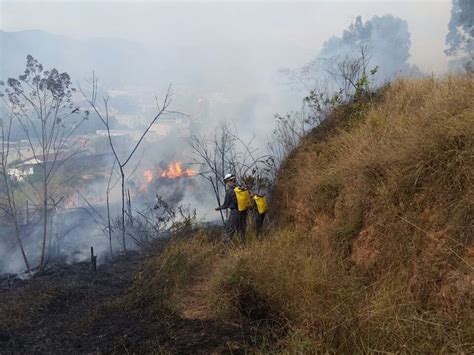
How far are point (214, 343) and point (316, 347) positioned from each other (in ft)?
4.53

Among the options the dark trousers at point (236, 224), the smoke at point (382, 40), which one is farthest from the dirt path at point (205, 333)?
the smoke at point (382, 40)

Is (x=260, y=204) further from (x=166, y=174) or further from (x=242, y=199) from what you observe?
(x=166, y=174)

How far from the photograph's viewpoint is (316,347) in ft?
12.6

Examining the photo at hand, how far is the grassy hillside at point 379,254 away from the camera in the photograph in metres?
3.95

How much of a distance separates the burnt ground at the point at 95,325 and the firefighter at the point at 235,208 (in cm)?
237

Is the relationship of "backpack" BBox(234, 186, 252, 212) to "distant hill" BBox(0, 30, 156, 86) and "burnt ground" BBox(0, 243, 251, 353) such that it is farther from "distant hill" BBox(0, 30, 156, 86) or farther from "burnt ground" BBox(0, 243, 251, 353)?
"distant hill" BBox(0, 30, 156, 86)

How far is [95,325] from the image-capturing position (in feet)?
20.9

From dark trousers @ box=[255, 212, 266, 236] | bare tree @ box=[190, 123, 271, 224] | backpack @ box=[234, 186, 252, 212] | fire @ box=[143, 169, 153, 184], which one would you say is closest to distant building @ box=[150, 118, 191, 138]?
fire @ box=[143, 169, 153, 184]

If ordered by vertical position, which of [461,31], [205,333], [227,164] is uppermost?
[461,31]

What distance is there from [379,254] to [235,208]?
14.5 ft

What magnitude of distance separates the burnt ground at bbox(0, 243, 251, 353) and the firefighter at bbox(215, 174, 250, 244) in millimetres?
2369

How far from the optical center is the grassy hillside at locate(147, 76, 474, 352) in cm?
395

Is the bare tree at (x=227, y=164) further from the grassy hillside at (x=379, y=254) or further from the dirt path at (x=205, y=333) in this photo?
the dirt path at (x=205, y=333)

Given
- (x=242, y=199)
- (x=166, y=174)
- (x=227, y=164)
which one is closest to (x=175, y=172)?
(x=166, y=174)
